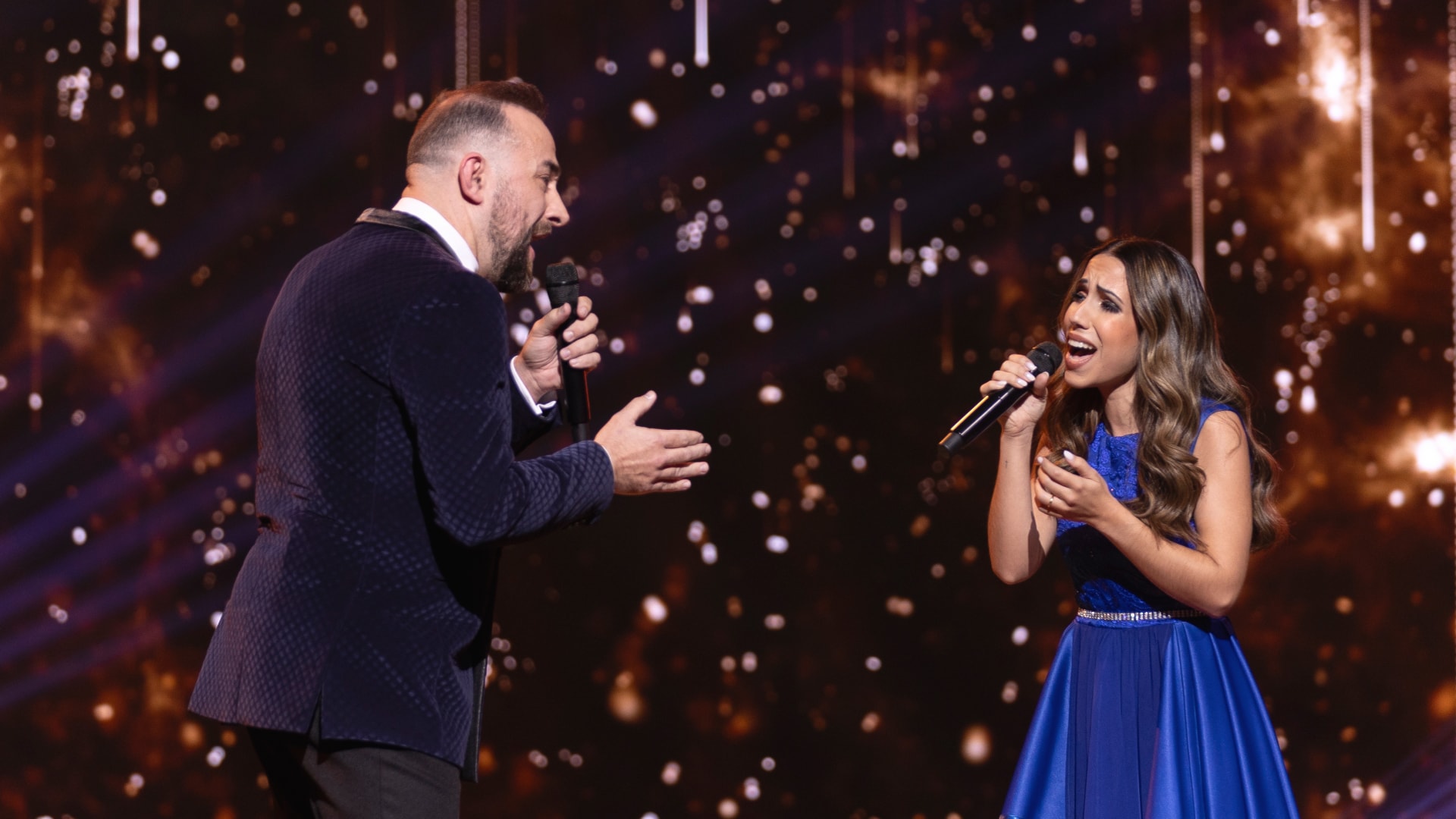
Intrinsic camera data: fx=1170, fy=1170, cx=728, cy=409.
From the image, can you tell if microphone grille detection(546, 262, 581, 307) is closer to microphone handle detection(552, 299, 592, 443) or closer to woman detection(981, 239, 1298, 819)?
microphone handle detection(552, 299, 592, 443)

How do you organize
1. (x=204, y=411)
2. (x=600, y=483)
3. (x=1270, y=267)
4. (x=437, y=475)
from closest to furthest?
(x=437, y=475)
(x=600, y=483)
(x=204, y=411)
(x=1270, y=267)

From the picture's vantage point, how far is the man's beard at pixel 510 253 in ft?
5.06

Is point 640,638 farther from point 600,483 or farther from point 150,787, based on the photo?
point 600,483

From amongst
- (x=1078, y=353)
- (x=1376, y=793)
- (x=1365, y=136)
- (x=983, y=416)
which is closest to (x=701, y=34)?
(x=1078, y=353)

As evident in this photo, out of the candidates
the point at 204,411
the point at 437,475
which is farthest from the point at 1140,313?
the point at 204,411

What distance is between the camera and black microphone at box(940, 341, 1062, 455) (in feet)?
5.69

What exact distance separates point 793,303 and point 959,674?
1.09 meters

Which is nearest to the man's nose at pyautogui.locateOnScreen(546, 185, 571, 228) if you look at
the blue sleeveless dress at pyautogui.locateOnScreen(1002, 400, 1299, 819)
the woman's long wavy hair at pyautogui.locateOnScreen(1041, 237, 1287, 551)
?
the woman's long wavy hair at pyautogui.locateOnScreen(1041, 237, 1287, 551)

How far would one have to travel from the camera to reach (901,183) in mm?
3148

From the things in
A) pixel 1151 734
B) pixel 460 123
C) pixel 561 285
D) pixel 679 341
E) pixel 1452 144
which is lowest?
pixel 1151 734

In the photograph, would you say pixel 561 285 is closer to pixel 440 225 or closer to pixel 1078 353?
pixel 440 225

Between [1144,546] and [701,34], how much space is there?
2000 mm

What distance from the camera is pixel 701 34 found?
3.13m

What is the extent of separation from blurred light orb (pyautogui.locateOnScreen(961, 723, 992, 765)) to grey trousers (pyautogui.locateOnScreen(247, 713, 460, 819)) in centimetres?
207
